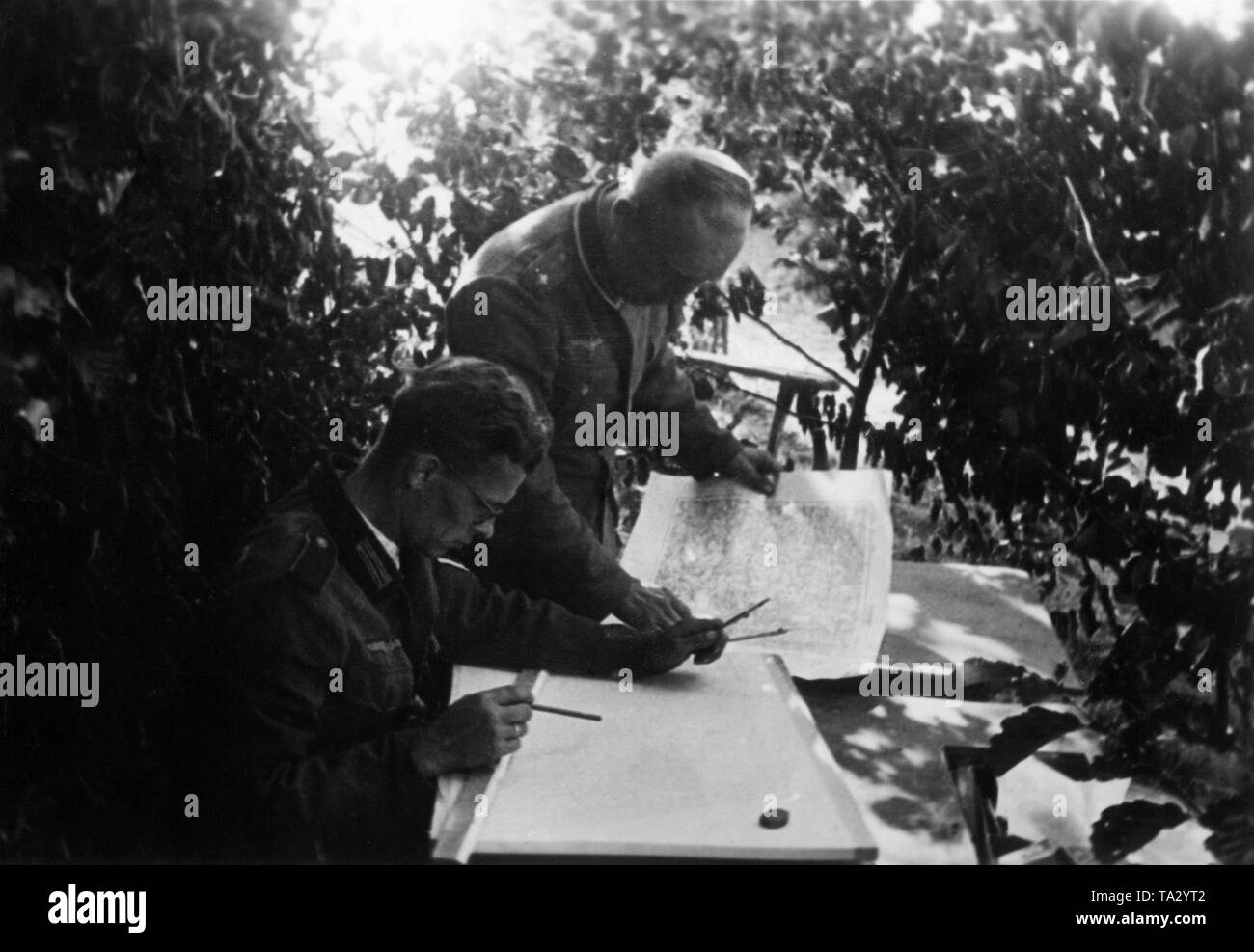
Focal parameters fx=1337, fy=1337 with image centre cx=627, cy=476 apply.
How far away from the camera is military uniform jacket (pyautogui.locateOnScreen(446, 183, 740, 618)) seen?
185cm

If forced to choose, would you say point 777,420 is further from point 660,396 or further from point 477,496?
point 477,496

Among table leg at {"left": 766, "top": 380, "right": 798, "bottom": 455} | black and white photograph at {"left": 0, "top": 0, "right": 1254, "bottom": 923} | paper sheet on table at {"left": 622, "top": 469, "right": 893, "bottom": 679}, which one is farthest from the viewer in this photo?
table leg at {"left": 766, "top": 380, "right": 798, "bottom": 455}

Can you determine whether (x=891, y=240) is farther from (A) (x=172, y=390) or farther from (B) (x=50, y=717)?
(B) (x=50, y=717)

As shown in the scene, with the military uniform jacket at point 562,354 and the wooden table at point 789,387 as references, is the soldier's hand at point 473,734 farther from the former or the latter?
the wooden table at point 789,387

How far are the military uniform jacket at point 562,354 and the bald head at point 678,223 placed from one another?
3 cm

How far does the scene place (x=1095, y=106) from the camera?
1.88m

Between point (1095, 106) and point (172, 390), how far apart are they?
53.8 inches

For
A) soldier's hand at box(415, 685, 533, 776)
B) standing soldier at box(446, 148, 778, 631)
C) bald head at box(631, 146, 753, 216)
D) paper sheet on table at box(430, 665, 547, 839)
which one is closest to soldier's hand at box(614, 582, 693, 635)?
standing soldier at box(446, 148, 778, 631)

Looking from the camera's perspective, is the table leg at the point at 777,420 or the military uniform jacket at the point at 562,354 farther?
the table leg at the point at 777,420

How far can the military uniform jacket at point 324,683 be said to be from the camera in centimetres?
A: 163

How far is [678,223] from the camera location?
1841 millimetres

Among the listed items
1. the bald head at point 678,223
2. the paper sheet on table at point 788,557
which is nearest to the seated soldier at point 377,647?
the paper sheet on table at point 788,557

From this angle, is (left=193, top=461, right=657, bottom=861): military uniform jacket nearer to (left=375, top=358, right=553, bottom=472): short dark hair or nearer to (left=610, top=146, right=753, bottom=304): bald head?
(left=375, top=358, right=553, bottom=472): short dark hair

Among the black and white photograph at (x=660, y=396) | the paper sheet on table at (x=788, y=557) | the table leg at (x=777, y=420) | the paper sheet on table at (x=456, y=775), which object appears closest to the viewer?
the paper sheet on table at (x=456, y=775)
